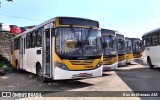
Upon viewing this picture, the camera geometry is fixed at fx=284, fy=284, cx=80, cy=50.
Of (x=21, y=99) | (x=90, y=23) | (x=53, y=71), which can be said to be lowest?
(x=21, y=99)

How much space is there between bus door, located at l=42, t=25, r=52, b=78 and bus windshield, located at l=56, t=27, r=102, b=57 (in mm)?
690

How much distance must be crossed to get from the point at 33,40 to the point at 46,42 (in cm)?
284

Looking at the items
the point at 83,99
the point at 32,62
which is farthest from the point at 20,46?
the point at 83,99

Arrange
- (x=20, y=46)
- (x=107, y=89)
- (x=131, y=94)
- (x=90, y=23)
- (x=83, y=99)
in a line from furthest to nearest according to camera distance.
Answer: (x=20, y=46)
(x=90, y=23)
(x=107, y=89)
(x=131, y=94)
(x=83, y=99)

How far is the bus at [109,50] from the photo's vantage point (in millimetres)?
17391

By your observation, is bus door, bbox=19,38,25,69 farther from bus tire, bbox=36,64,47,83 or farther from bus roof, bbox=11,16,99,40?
bus roof, bbox=11,16,99,40

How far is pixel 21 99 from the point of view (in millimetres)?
10055

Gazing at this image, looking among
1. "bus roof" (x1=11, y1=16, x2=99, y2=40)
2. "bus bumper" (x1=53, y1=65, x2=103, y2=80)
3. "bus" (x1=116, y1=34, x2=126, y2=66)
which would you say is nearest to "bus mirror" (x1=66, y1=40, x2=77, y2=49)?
"bus roof" (x1=11, y1=16, x2=99, y2=40)

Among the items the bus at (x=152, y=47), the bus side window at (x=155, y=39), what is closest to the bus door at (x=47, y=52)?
the bus at (x=152, y=47)

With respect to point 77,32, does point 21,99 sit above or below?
below

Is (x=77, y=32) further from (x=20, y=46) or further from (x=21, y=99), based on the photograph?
(x=20, y=46)

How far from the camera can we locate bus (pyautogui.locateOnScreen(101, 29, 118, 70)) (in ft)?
57.1

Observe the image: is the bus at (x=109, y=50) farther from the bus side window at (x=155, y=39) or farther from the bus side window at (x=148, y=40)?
the bus side window at (x=148, y=40)

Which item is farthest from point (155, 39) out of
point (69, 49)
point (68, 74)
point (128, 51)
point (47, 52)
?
point (68, 74)
